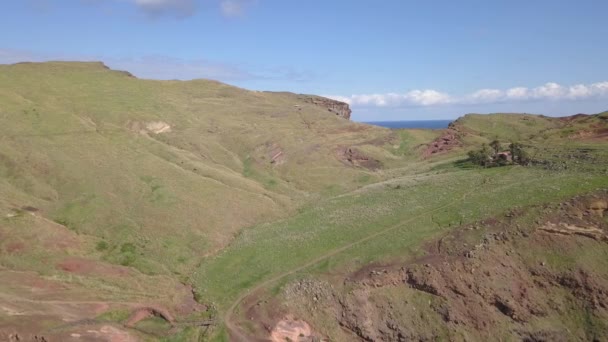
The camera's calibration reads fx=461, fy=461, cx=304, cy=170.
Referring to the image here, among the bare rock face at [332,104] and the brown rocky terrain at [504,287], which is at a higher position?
the bare rock face at [332,104]

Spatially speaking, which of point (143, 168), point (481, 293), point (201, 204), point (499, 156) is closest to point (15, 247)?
point (201, 204)

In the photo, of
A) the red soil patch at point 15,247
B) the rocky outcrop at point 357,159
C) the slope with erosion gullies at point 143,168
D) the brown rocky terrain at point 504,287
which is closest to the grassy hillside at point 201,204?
the red soil patch at point 15,247

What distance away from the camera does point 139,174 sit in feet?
192

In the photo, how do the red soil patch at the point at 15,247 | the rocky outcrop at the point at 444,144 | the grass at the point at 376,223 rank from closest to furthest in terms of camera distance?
the red soil patch at the point at 15,247 < the grass at the point at 376,223 < the rocky outcrop at the point at 444,144

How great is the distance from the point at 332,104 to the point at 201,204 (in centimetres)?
8836

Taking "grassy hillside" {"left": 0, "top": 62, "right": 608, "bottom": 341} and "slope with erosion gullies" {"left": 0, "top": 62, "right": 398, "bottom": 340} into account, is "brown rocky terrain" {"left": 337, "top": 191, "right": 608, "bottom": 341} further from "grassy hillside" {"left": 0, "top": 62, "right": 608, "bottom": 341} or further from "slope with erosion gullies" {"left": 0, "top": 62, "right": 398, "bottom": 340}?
"slope with erosion gullies" {"left": 0, "top": 62, "right": 398, "bottom": 340}

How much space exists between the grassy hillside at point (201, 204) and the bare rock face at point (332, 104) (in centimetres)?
4185

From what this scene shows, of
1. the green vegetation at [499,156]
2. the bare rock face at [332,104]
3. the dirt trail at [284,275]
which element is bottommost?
the dirt trail at [284,275]

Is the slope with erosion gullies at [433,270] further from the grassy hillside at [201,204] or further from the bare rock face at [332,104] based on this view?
the bare rock face at [332,104]

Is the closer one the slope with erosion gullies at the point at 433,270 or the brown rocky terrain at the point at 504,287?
the brown rocky terrain at the point at 504,287

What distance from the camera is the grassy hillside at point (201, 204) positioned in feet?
113

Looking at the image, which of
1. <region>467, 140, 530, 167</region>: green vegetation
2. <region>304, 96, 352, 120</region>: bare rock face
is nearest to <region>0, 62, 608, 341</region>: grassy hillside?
<region>467, 140, 530, 167</region>: green vegetation

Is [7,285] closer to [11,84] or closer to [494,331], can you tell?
[494,331]

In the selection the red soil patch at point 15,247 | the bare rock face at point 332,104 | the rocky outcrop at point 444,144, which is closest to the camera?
the red soil patch at point 15,247
